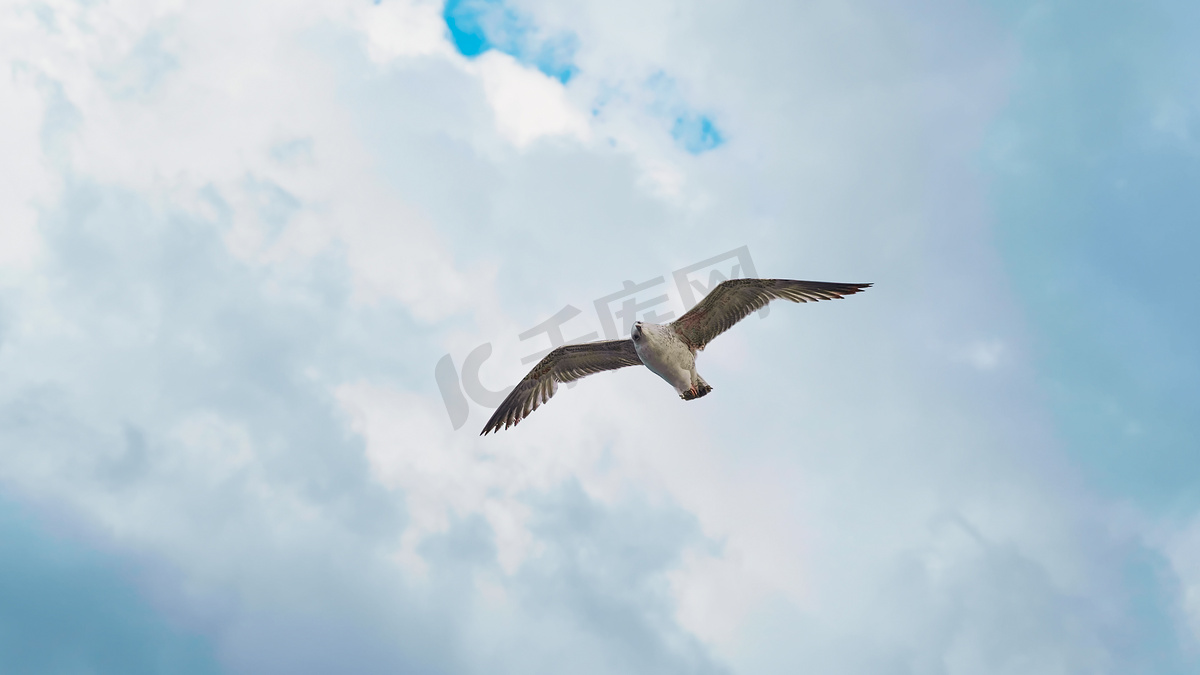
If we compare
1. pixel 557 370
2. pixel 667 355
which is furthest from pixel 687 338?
pixel 557 370

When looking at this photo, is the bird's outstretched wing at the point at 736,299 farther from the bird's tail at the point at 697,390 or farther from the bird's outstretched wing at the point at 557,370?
the bird's outstretched wing at the point at 557,370

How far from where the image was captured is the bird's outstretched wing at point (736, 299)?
2603 cm

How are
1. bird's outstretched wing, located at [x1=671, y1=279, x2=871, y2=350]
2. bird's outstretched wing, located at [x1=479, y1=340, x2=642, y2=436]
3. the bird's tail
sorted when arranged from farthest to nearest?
1. bird's outstretched wing, located at [x1=479, y1=340, x2=642, y2=436]
2. the bird's tail
3. bird's outstretched wing, located at [x1=671, y1=279, x2=871, y2=350]

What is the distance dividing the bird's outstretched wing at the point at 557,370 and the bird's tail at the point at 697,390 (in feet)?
6.60

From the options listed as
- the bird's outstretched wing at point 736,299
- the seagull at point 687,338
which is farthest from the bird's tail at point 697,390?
the bird's outstretched wing at point 736,299

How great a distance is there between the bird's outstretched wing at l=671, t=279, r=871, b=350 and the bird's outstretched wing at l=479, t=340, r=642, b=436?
205 centimetres

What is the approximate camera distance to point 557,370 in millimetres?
29922

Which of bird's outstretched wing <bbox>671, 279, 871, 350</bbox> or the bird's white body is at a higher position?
bird's outstretched wing <bbox>671, 279, 871, 350</bbox>

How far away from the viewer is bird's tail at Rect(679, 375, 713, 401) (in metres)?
27.6

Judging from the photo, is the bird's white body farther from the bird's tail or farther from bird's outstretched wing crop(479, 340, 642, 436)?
bird's outstretched wing crop(479, 340, 642, 436)

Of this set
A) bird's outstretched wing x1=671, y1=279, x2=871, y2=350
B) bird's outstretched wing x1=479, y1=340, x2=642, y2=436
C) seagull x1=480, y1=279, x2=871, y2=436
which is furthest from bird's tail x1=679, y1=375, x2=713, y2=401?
bird's outstretched wing x1=479, y1=340, x2=642, y2=436

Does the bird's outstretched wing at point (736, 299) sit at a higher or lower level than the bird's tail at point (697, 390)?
higher

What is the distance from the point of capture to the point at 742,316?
27031 mm

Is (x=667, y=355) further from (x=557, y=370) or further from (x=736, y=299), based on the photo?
(x=557, y=370)
